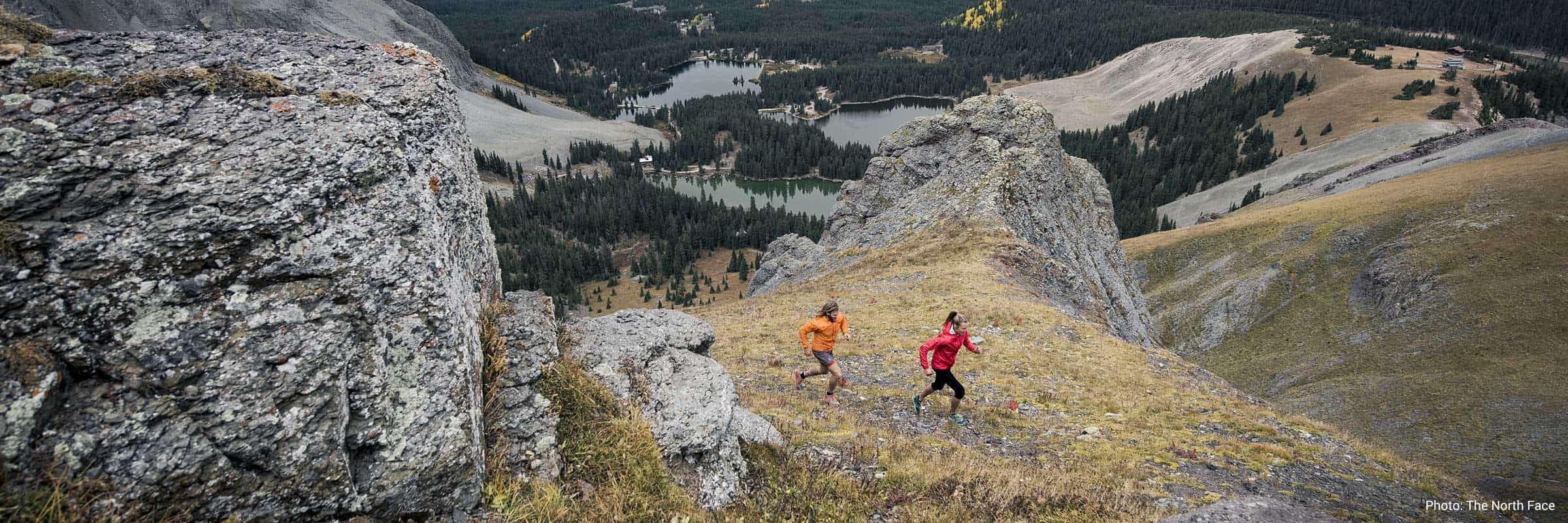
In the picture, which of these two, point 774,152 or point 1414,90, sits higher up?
point 1414,90

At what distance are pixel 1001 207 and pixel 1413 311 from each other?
24384mm

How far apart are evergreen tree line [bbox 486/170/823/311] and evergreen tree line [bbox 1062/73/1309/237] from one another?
6788cm

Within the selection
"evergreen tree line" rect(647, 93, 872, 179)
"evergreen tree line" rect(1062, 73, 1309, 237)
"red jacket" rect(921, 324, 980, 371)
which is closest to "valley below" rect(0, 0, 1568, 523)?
"red jacket" rect(921, 324, 980, 371)

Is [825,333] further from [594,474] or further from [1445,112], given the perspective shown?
[1445,112]

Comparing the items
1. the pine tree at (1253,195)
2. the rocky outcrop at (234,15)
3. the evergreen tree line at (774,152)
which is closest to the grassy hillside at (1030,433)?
the pine tree at (1253,195)

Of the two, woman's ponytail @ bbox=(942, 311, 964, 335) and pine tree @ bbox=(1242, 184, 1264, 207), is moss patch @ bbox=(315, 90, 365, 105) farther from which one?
pine tree @ bbox=(1242, 184, 1264, 207)

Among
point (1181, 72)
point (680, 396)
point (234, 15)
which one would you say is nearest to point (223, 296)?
point (680, 396)

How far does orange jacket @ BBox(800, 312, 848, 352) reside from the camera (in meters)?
14.9

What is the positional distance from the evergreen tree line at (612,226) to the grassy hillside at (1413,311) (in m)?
83.8

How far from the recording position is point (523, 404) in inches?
317

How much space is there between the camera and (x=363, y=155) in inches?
270

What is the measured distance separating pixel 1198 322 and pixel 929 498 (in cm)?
4645

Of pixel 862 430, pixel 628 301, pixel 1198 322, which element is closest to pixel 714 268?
pixel 628 301

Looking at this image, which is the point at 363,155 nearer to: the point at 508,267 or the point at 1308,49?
the point at 508,267
